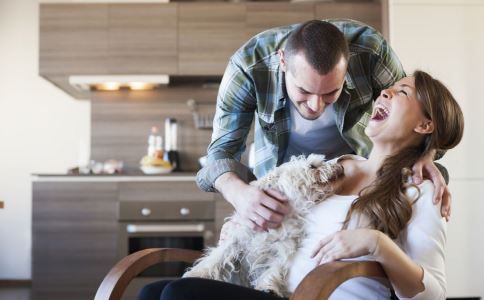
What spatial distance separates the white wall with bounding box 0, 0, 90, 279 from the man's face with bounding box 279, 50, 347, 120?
119 inches

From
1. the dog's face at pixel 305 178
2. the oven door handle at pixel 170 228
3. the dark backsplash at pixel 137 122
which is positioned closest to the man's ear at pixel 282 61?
the dog's face at pixel 305 178

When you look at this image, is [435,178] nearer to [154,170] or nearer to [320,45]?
[320,45]

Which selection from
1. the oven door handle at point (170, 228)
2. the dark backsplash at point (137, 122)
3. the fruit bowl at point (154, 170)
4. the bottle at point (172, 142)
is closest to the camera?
the oven door handle at point (170, 228)

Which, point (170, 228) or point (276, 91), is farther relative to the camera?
point (170, 228)

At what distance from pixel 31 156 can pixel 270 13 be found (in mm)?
2099

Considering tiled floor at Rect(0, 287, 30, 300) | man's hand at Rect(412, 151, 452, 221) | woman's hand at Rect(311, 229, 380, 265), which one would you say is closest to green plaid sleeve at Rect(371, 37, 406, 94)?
man's hand at Rect(412, 151, 452, 221)

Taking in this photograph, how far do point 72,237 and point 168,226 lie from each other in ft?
2.05

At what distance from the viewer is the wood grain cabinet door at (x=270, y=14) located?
150 inches

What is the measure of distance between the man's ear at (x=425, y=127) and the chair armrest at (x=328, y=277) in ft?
1.38

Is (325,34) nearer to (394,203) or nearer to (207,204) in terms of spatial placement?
(394,203)

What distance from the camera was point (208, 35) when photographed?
3.81 meters

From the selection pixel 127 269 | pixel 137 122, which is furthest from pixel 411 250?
pixel 137 122

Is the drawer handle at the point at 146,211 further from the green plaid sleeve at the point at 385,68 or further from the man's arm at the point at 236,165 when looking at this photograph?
the green plaid sleeve at the point at 385,68

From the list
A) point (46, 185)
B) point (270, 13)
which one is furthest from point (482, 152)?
point (46, 185)
